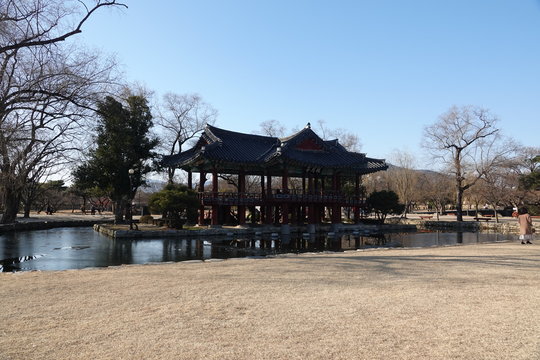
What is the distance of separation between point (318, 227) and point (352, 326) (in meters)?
28.0

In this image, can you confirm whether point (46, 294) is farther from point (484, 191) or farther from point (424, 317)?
point (484, 191)

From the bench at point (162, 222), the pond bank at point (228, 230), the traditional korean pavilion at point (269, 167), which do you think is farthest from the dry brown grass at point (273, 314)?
the traditional korean pavilion at point (269, 167)

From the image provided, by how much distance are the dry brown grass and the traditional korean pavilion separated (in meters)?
20.2

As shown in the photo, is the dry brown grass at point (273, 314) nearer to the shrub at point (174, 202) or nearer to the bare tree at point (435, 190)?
the shrub at point (174, 202)

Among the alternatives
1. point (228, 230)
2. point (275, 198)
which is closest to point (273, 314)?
point (228, 230)

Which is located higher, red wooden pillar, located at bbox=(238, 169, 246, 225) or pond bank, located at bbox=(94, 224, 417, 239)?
red wooden pillar, located at bbox=(238, 169, 246, 225)

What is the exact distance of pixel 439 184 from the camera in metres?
57.9

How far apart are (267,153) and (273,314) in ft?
89.5

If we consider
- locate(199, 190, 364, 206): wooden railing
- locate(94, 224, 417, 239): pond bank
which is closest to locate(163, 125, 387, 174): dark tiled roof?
locate(199, 190, 364, 206): wooden railing

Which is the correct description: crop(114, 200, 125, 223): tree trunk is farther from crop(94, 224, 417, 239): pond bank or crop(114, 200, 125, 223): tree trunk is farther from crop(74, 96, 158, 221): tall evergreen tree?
crop(94, 224, 417, 239): pond bank

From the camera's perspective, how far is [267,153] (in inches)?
1276

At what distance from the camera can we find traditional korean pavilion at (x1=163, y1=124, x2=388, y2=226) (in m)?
29.4

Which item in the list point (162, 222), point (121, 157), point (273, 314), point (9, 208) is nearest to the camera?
point (273, 314)

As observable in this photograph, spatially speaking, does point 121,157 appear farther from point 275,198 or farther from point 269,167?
point 275,198
